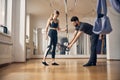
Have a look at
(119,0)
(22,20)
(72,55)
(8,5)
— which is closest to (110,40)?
(72,55)

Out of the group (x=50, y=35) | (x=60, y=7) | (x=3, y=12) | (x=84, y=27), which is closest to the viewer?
(x=84, y=27)

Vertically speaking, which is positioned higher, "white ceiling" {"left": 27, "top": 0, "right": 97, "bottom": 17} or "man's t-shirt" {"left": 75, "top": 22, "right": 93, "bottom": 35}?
"white ceiling" {"left": 27, "top": 0, "right": 97, "bottom": 17}

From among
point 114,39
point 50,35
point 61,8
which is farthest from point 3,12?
point 114,39

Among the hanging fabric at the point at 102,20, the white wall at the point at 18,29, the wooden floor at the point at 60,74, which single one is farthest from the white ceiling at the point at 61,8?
the hanging fabric at the point at 102,20

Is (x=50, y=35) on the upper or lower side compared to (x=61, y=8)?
lower

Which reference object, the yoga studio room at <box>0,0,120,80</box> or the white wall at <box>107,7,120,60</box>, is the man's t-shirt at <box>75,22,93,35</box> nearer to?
the yoga studio room at <box>0,0,120,80</box>

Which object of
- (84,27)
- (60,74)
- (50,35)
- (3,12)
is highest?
(3,12)

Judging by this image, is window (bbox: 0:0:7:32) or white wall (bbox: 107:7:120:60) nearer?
window (bbox: 0:0:7:32)

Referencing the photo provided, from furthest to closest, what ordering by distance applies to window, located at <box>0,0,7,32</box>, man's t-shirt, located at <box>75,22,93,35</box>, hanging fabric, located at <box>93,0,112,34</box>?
window, located at <box>0,0,7,32</box> → man's t-shirt, located at <box>75,22,93,35</box> → hanging fabric, located at <box>93,0,112,34</box>

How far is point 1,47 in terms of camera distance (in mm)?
3918

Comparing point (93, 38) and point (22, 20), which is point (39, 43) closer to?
point (22, 20)

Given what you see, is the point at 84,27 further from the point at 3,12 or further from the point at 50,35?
the point at 3,12

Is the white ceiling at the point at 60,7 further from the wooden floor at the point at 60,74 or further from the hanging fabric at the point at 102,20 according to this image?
the hanging fabric at the point at 102,20

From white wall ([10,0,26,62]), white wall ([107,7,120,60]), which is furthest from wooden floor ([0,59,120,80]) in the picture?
white wall ([107,7,120,60])
